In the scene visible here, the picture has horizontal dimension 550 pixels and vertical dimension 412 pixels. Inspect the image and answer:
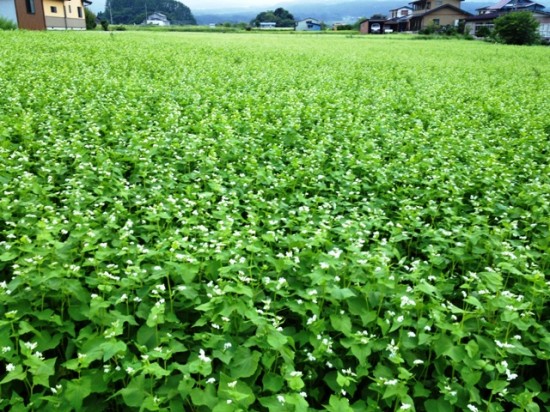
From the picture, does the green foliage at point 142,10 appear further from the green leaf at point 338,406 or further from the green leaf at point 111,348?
the green leaf at point 338,406

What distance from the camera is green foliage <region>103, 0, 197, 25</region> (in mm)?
134125

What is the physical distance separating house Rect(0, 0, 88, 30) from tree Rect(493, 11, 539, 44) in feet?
158

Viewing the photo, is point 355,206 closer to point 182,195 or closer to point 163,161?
point 182,195

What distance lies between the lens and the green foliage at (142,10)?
134m

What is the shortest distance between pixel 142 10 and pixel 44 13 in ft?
367

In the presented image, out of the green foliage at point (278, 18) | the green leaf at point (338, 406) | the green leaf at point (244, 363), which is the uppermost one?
the green foliage at point (278, 18)

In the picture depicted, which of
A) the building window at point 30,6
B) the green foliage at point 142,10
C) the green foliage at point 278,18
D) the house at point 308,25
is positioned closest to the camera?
the building window at point 30,6

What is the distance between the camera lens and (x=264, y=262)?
13.7 ft

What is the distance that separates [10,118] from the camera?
7891mm

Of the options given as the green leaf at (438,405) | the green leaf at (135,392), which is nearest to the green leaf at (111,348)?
the green leaf at (135,392)

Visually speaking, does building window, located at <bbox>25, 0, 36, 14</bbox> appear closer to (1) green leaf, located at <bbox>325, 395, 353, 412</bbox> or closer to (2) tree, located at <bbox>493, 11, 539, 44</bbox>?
(2) tree, located at <bbox>493, 11, 539, 44</bbox>

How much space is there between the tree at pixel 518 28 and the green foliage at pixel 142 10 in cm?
9828

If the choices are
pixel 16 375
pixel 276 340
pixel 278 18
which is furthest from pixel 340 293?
pixel 278 18

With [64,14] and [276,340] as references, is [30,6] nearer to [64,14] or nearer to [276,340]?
[64,14]
